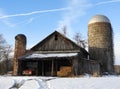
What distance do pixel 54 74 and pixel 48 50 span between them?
381 centimetres

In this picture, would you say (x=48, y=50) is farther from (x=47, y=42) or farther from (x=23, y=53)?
(x=23, y=53)

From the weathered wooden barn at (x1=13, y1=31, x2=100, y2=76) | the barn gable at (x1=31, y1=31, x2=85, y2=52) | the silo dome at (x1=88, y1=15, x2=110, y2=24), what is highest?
the silo dome at (x1=88, y1=15, x2=110, y2=24)

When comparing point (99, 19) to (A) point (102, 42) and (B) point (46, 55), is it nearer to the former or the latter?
(A) point (102, 42)

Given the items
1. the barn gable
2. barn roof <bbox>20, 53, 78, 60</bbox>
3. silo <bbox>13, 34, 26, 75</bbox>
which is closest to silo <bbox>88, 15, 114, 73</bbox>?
the barn gable

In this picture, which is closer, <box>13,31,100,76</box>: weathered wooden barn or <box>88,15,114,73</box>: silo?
<box>13,31,100,76</box>: weathered wooden barn

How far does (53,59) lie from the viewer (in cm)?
3131

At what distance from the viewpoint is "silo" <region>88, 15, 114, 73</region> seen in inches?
1654

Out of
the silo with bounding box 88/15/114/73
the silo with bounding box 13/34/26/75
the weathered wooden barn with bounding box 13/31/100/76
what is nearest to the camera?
the weathered wooden barn with bounding box 13/31/100/76


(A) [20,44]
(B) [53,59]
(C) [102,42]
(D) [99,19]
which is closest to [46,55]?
(B) [53,59]

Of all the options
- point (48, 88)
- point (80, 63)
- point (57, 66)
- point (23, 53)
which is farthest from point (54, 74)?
point (48, 88)

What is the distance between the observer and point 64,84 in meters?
19.2

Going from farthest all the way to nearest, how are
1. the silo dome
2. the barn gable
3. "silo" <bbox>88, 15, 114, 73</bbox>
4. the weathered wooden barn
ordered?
1. the silo dome
2. "silo" <bbox>88, 15, 114, 73</bbox>
3. the barn gable
4. the weathered wooden barn

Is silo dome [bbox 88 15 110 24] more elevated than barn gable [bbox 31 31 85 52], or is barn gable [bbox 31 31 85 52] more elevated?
silo dome [bbox 88 15 110 24]

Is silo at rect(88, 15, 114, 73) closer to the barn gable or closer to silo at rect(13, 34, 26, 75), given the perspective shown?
the barn gable
